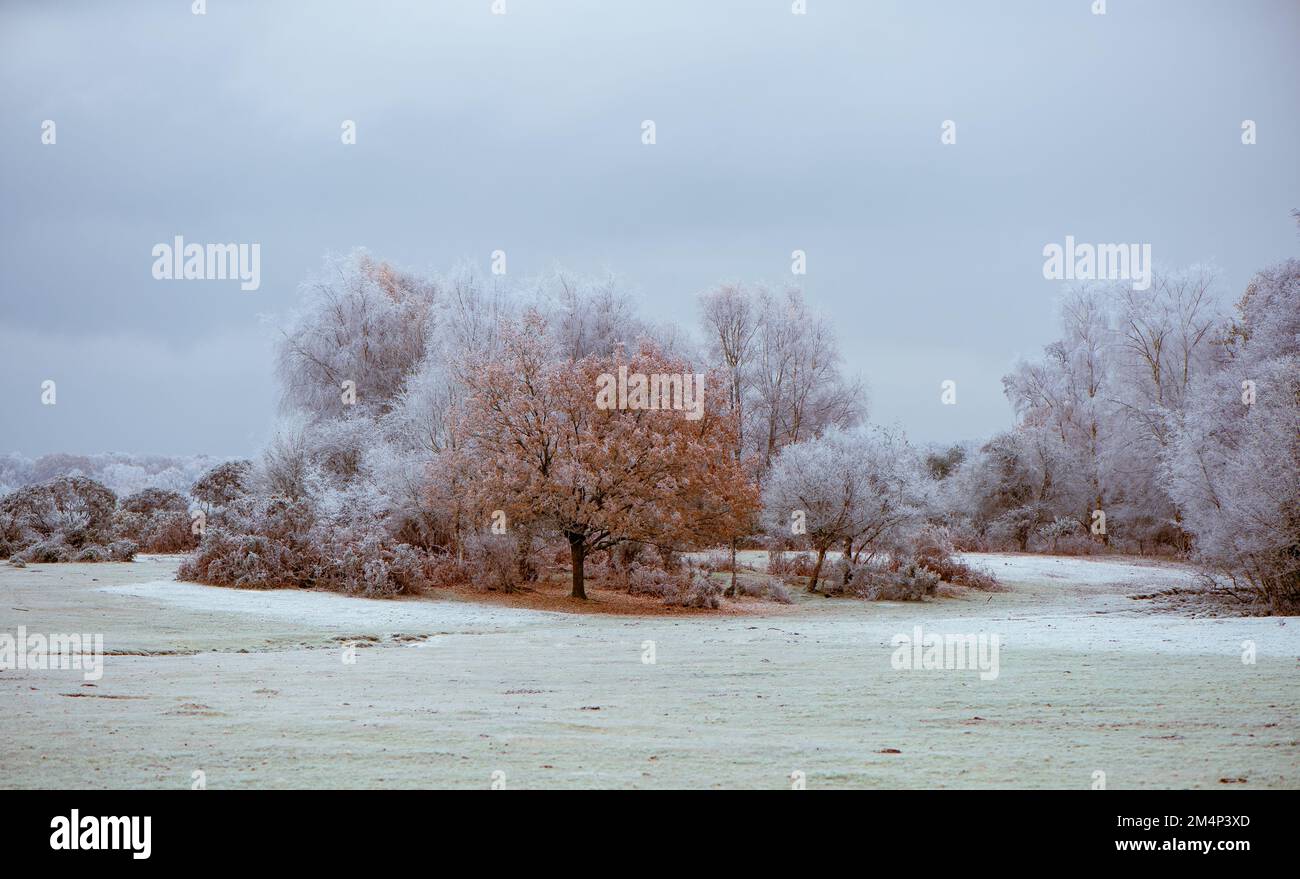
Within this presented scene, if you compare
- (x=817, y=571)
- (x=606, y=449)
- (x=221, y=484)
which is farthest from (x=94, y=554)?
(x=817, y=571)

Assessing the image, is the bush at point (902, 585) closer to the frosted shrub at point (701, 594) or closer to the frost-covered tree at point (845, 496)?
the frost-covered tree at point (845, 496)

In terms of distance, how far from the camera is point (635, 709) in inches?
374

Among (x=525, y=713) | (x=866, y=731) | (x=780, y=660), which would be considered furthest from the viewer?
(x=780, y=660)

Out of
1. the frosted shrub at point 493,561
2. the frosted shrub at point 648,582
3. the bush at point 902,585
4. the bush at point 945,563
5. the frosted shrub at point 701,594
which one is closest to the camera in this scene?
the frosted shrub at point 701,594

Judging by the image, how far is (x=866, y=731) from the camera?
27.1 feet

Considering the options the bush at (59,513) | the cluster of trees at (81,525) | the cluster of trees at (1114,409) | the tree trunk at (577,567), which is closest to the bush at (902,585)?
the cluster of trees at (1114,409)

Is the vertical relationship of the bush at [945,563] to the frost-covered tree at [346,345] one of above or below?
below

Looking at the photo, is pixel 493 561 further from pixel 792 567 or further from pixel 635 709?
pixel 635 709

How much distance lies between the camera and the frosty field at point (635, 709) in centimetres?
666

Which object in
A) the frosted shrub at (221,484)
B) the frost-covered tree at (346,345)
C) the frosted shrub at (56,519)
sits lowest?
the frosted shrub at (56,519)
